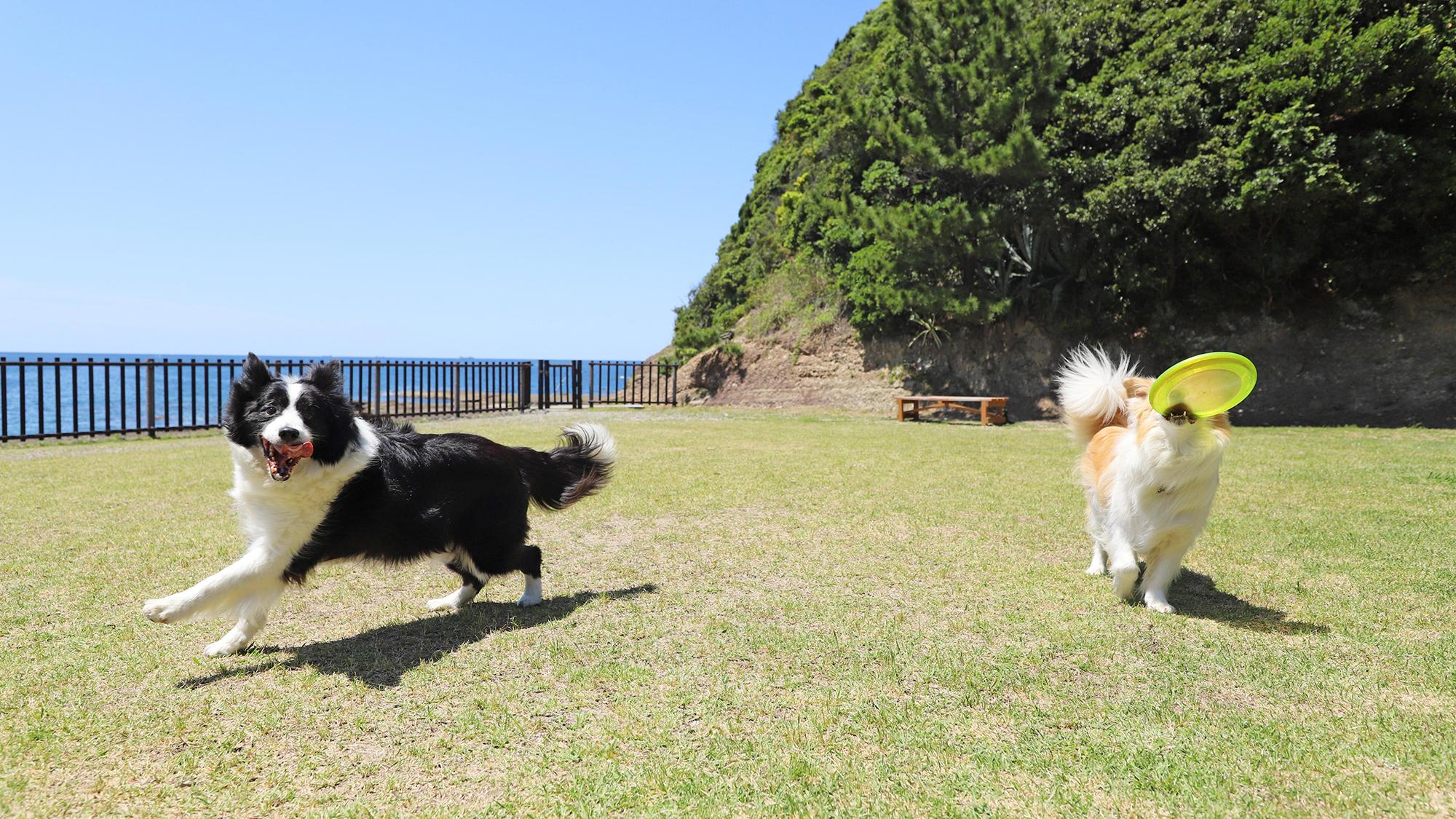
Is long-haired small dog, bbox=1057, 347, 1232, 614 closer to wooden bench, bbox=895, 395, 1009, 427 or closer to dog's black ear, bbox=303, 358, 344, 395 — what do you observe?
dog's black ear, bbox=303, 358, 344, 395

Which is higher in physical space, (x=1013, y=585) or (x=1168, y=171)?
(x=1168, y=171)

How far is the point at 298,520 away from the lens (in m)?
3.33

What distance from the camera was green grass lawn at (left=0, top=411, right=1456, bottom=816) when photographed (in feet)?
7.47

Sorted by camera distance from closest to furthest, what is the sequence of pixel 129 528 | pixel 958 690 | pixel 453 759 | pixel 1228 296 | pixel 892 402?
pixel 453 759 < pixel 958 690 < pixel 129 528 < pixel 1228 296 < pixel 892 402

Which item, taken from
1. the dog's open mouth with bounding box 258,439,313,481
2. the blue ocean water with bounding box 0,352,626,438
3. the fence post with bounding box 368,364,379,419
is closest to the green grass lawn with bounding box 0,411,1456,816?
the dog's open mouth with bounding box 258,439,313,481

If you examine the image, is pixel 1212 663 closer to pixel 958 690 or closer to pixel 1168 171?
pixel 958 690

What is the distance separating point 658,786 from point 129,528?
17.5ft

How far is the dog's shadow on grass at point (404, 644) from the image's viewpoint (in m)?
3.13

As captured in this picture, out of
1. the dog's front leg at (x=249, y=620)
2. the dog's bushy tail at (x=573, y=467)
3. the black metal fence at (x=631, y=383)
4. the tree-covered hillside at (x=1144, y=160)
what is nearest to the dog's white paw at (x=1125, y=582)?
the dog's bushy tail at (x=573, y=467)

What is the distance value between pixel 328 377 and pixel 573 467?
145 centimetres

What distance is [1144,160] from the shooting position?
677 inches

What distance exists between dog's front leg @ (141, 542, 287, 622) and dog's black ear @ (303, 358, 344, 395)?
0.72 meters

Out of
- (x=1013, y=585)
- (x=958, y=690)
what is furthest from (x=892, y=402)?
(x=958, y=690)

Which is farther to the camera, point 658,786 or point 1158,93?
point 1158,93
